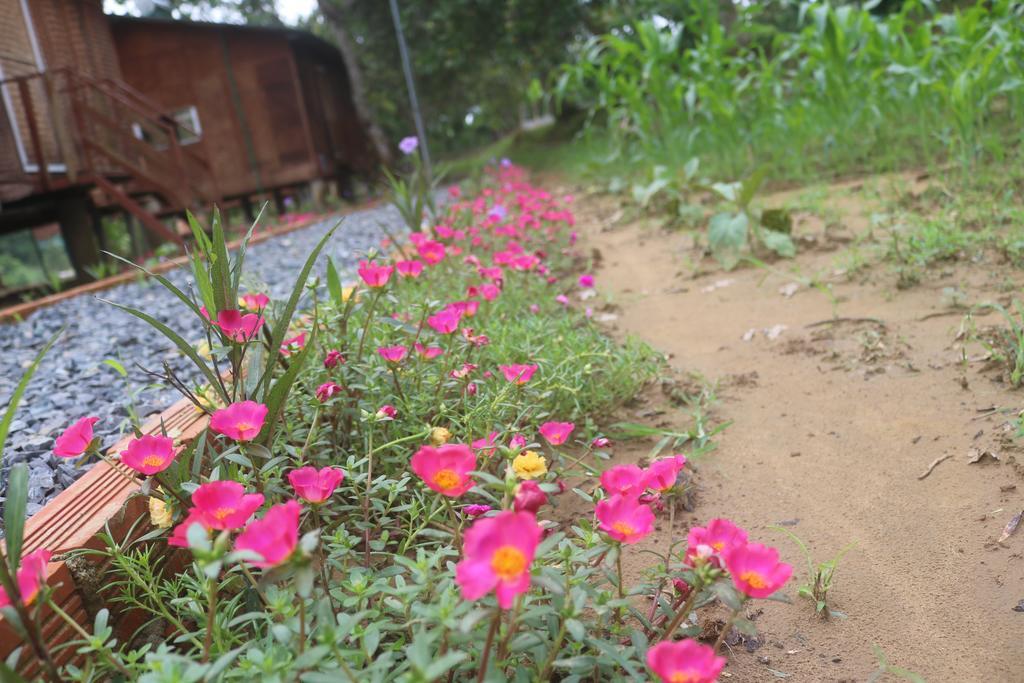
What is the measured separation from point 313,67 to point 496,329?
1244 centimetres

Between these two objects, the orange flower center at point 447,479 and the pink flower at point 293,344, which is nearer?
the orange flower center at point 447,479

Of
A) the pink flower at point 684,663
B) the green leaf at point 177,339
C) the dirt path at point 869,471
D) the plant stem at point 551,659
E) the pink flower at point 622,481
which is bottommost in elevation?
the dirt path at point 869,471

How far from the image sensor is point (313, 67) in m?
12.9

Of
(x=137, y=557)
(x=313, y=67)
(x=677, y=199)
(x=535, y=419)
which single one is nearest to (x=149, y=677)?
(x=137, y=557)

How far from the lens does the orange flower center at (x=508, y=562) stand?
0.70m

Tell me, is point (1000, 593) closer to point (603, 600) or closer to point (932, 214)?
point (603, 600)

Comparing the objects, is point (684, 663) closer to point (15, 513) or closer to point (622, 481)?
point (622, 481)

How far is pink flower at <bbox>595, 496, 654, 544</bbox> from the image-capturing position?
0.86m

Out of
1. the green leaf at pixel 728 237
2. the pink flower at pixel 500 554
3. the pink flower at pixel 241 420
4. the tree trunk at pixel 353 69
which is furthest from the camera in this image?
the tree trunk at pixel 353 69

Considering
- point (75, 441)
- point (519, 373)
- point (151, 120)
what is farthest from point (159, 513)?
point (151, 120)

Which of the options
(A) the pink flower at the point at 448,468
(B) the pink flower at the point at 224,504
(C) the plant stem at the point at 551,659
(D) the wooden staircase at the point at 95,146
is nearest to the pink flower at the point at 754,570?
(C) the plant stem at the point at 551,659

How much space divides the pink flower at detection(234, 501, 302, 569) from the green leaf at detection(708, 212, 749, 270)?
9.18 ft

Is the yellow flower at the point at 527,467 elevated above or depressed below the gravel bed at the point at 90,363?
below

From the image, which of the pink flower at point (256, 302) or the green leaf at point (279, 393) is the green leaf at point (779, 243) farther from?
the green leaf at point (279, 393)
